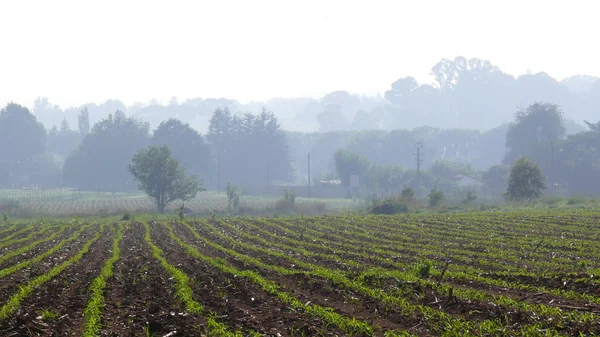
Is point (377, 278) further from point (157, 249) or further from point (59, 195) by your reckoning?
point (59, 195)

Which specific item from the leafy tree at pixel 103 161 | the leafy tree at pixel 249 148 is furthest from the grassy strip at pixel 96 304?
the leafy tree at pixel 249 148

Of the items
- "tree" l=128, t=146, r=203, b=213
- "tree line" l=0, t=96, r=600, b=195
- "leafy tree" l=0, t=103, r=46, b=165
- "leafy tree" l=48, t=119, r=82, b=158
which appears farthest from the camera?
"leafy tree" l=48, t=119, r=82, b=158

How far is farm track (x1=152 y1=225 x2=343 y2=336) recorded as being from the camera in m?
11.2

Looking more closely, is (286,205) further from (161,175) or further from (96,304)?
(96,304)

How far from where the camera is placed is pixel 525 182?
62.2m

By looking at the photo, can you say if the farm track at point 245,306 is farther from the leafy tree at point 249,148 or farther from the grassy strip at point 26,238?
the leafy tree at point 249,148

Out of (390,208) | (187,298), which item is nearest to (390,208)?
(390,208)

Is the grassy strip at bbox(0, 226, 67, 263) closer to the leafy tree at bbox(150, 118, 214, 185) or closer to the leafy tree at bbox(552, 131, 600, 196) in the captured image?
the leafy tree at bbox(552, 131, 600, 196)

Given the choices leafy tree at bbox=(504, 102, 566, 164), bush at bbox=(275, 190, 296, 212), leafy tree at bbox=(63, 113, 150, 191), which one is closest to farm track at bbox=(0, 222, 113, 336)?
bush at bbox=(275, 190, 296, 212)

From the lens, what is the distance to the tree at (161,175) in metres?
69.4

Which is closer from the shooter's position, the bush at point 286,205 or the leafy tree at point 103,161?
the bush at point 286,205

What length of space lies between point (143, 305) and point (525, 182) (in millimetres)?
54948

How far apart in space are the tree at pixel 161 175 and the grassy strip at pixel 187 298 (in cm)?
4624

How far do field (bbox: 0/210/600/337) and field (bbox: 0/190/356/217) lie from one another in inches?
1463
